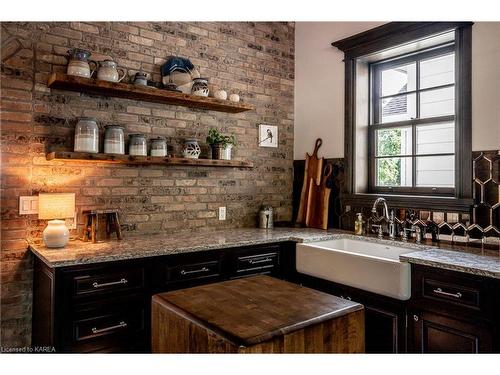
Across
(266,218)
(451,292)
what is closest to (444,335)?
(451,292)

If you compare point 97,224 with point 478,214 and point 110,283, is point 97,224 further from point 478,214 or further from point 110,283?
point 478,214

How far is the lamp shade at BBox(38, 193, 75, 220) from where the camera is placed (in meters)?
2.55

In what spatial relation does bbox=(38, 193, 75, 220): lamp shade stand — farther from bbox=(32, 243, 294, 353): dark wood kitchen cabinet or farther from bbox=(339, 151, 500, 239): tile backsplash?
bbox=(339, 151, 500, 239): tile backsplash

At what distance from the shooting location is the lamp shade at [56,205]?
255cm

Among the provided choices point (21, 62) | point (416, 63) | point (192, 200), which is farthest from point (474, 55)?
point (21, 62)

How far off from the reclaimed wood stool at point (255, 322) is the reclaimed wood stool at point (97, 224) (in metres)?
1.33

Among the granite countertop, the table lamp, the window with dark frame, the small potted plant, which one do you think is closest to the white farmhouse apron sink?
the granite countertop

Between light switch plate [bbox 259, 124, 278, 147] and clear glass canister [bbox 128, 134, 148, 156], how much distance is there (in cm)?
130

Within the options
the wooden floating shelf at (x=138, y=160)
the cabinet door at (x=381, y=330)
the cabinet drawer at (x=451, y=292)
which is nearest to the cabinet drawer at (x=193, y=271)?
the wooden floating shelf at (x=138, y=160)

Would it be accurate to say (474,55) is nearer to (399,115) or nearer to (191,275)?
(399,115)

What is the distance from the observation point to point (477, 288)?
2078 mm

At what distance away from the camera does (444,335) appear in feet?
7.27

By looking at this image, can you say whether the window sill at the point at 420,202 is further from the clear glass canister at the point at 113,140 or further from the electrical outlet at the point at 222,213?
the clear glass canister at the point at 113,140

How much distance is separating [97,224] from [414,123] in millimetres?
2596
